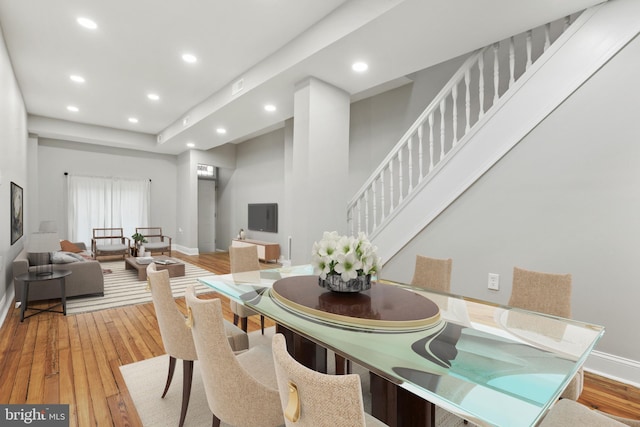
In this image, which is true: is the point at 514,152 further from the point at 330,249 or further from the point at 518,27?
the point at 330,249

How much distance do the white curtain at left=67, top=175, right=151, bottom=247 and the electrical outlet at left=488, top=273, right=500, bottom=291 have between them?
809cm

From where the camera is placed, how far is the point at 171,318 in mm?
1686

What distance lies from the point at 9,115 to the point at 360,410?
17.1ft

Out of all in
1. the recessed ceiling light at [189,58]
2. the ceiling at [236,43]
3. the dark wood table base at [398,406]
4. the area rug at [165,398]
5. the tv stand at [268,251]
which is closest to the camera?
the dark wood table base at [398,406]

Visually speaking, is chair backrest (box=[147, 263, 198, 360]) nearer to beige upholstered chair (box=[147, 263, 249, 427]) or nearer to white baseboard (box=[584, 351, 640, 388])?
beige upholstered chair (box=[147, 263, 249, 427])

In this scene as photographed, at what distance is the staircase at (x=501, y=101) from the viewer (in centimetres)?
231

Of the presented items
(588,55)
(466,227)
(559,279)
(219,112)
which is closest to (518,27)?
(588,55)

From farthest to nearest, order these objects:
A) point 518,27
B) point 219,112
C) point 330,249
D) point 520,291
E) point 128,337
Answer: point 219,112, point 128,337, point 518,27, point 520,291, point 330,249

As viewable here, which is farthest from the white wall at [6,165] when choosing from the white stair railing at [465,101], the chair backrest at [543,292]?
the chair backrest at [543,292]

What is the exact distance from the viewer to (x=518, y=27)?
8.42 ft

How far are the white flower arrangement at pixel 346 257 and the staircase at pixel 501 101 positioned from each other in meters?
1.69

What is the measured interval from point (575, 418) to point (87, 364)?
9.99ft

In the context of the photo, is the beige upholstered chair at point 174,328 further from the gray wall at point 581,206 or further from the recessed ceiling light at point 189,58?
the recessed ceiling light at point 189,58

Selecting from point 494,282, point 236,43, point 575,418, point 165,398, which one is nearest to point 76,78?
point 236,43
